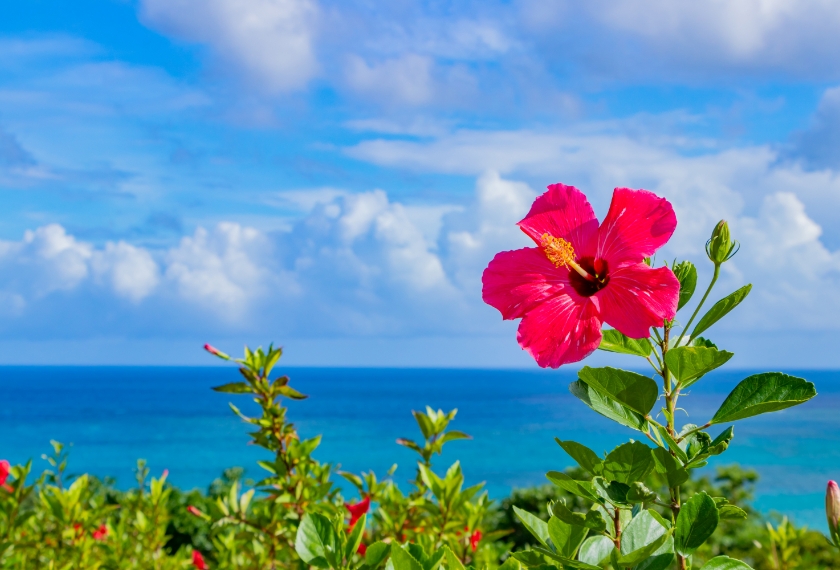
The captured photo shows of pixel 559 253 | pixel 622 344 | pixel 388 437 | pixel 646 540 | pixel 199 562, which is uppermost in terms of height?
pixel 388 437

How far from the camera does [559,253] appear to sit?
3.44 feet

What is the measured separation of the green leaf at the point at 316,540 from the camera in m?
1.24

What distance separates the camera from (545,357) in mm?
1009

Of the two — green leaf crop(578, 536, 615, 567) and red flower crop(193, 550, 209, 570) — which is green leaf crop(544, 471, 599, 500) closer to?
green leaf crop(578, 536, 615, 567)

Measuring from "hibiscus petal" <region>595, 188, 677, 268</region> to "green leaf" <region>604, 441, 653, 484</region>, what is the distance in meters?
0.26

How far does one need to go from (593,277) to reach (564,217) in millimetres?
100

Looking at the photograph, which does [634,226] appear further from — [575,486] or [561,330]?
[575,486]

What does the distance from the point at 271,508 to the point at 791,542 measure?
1.95 m

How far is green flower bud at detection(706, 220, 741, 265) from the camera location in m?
1.00

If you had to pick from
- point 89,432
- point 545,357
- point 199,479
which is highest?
point 89,432

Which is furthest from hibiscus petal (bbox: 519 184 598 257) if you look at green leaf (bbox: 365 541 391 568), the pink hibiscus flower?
green leaf (bbox: 365 541 391 568)

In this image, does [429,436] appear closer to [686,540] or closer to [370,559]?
[370,559]

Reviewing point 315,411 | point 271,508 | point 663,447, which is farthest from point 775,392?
point 315,411

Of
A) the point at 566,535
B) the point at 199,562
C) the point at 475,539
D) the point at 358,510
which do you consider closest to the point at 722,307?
the point at 566,535
